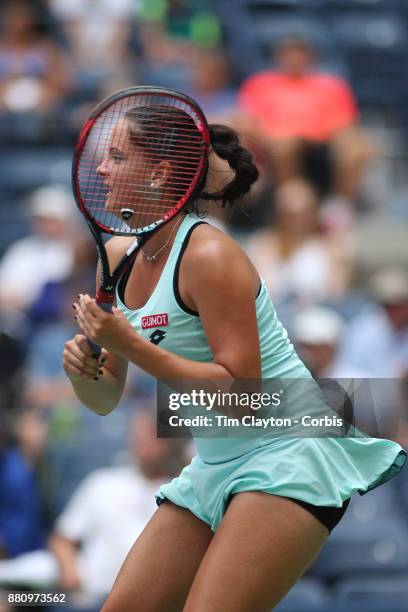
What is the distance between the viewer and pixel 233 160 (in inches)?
110

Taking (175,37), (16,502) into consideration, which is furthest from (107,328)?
(175,37)

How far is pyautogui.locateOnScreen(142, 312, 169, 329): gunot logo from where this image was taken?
2656mm

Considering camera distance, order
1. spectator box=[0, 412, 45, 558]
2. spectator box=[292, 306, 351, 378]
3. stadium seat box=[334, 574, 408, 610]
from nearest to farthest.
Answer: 1. stadium seat box=[334, 574, 408, 610]
2. spectator box=[0, 412, 45, 558]
3. spectator box=[292, 306, 351, 378]

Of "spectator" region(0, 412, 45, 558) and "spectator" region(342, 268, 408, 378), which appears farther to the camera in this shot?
"spectator" region(342, 268, 408, 378)

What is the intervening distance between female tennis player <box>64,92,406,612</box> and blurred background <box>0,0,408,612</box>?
489mm

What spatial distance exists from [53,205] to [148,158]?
4.18 meters

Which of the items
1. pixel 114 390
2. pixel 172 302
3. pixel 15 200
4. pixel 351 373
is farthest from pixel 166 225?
pixel 15 200

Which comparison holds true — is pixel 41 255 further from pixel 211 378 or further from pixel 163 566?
pixel 211 378

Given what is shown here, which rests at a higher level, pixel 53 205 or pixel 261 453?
pixel 53 205

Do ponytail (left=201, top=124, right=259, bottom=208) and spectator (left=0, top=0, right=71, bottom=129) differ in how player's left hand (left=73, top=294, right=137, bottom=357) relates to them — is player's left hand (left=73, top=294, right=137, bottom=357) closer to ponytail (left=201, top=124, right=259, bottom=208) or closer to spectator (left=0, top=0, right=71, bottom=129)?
ponytail (left=201, top=124, right=259, bottom=208)

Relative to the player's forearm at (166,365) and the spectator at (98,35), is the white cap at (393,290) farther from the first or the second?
the player's forearm at (166,365)

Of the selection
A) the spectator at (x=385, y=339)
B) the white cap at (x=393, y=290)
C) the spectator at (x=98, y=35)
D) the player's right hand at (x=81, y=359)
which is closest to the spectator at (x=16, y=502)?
the spectator at (x=385, y=339)

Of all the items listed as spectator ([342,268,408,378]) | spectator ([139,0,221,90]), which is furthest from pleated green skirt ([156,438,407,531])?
spectator ([139,0,221,90])

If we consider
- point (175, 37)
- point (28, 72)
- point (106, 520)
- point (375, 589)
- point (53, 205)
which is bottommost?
point (375, 589)
